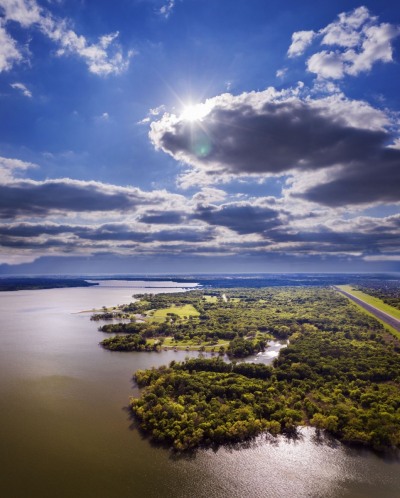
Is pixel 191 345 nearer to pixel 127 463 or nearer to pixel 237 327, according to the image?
pixel 237 327

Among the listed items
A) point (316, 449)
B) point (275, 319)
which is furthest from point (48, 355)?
point (275, 319)

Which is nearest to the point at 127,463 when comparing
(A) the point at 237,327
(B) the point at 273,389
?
(B) the point at 273,389

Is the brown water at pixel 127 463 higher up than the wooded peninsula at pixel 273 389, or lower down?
lower down

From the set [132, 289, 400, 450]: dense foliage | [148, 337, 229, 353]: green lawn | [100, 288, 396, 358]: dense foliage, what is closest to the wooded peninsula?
[132, 289, 400, 450]: dense foliage

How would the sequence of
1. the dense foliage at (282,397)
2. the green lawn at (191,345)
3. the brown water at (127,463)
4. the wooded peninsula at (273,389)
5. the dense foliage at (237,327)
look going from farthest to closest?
the dense foliage at (237,327), the green lawn at (191,345), the wooded peninsula at (273,389), the dense foliage at (282,397), the brown water at (127,463)

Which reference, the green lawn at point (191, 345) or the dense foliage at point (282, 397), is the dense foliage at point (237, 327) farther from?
the dense foliage at point (282, 397)

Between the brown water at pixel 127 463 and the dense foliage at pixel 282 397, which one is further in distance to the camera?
the dense foliage at pixel 282 397

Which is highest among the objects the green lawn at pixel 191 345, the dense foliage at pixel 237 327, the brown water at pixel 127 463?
the dense foliage at pixel 237 327

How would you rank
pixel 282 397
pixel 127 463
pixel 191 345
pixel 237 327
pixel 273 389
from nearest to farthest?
pixel 127 463
pixel 282 397
pixel 273 389
pixel 191 345
pixel 237 327

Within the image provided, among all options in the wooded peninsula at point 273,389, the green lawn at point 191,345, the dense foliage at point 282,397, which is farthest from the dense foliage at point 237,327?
the dense foliage at point 282,397

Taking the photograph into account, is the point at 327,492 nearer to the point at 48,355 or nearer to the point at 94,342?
the point at 48,355
